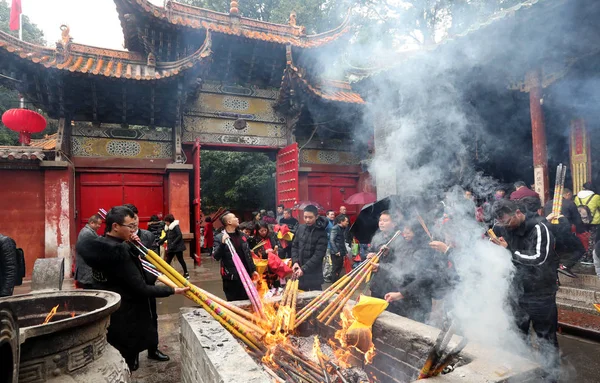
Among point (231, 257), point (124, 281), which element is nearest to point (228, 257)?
point (231, 257)

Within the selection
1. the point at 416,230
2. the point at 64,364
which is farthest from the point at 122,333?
the point at 416,230

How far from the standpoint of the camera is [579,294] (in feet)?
17.3

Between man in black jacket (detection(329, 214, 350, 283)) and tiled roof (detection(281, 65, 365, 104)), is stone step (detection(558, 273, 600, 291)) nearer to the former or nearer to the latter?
man in black jacket (detection(329, 214, 350, 283))

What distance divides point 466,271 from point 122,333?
10.4 feet

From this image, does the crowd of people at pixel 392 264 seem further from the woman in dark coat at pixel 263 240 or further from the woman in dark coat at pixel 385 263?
the woman in dark coat at pixel 263 240

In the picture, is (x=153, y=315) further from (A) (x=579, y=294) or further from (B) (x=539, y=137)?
(B) (x=539, y=137)

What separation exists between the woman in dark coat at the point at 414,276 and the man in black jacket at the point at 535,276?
27.8 inches

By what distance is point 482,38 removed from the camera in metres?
5.79

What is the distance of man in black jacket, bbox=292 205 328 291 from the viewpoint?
4973mm

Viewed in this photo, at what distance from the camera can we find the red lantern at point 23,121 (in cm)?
741

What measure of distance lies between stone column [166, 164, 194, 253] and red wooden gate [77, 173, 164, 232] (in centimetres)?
41

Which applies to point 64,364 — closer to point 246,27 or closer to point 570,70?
point 570,70

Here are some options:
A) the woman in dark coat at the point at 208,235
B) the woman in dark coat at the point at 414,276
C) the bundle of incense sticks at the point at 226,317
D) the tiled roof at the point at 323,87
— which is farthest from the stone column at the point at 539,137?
the woman in dark coat at the point at 208,235

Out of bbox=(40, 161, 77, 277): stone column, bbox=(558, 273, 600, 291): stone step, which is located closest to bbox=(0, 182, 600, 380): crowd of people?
bbox=(558, 273, 600, 291): stone step
